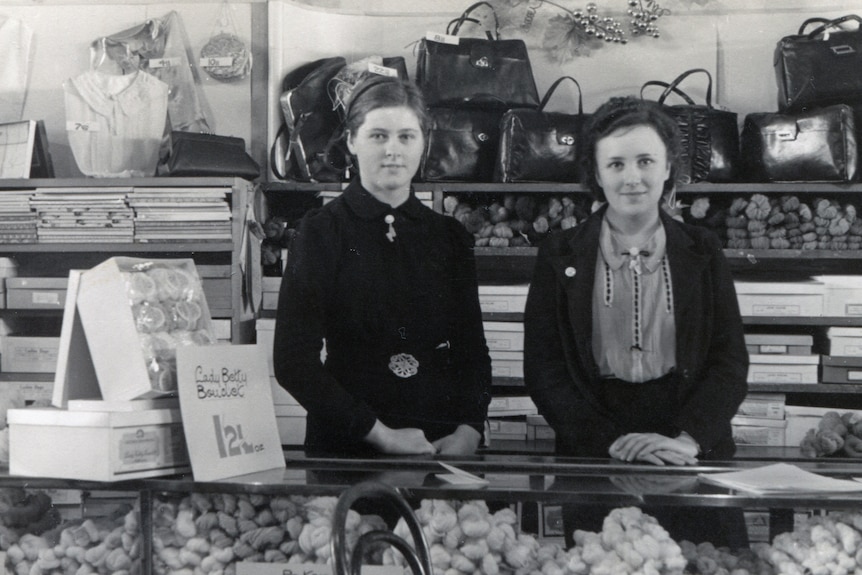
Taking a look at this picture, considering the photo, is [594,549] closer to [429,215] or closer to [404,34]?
[429,215]

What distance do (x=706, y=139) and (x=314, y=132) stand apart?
5.22ft

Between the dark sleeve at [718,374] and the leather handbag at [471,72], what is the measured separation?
1.67 m

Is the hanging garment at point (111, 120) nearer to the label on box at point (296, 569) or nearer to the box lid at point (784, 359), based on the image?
the label on box at point (296, 569)

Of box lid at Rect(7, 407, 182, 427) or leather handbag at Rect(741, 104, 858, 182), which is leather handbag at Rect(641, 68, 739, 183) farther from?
box lid at Rect(7, 407, 182, 427)

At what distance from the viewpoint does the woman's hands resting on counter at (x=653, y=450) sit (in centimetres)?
178

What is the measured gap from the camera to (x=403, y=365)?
2.17m

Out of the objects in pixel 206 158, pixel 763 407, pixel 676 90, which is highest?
pixel 676 90

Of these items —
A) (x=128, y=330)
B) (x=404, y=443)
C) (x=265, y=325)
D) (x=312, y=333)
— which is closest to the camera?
(x=128, y=330)

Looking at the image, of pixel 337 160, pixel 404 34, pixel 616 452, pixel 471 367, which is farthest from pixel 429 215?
pixel 404 34

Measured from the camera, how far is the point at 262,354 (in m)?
1.71

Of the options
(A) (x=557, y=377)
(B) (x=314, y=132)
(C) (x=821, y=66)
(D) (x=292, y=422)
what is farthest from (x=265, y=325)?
(C) (x=821, y=66)

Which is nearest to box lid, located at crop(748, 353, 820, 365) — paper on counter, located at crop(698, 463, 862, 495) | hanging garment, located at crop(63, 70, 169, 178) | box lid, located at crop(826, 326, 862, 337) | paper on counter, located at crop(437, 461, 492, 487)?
box lid, located at crop(826, 326, 862, 337)

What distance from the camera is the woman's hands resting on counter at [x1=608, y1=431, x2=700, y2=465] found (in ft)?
5.83

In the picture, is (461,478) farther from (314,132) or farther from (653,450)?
(314,132)
